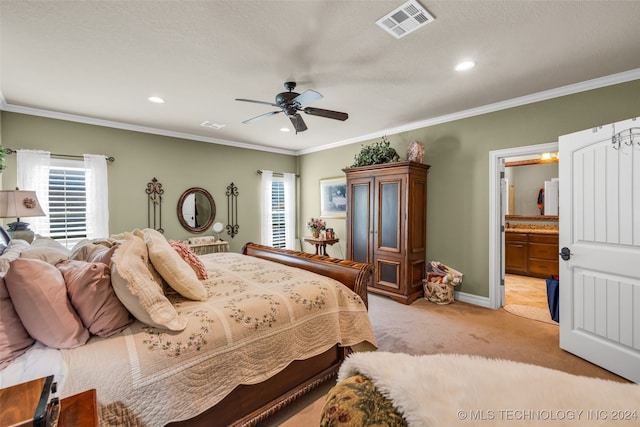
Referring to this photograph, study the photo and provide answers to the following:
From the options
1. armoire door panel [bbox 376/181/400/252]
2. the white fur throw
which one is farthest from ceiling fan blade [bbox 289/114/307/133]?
the white fur throw

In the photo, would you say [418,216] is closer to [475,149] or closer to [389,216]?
[389,216]

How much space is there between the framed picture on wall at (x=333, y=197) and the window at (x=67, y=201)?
12.8 ft

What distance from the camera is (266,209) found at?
19.1 ft

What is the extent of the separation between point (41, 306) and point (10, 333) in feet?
0.47

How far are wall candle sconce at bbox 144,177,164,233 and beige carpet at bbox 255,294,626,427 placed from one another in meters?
3.61

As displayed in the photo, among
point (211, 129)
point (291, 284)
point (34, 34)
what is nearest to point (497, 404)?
point (291, 284)

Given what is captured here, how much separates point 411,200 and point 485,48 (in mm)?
1974

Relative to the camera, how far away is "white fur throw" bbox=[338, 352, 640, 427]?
564 mm

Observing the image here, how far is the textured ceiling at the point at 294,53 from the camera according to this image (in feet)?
6.04

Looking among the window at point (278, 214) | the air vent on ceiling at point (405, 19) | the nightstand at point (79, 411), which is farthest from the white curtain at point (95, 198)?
the air vent on ceiling at point (405, 19)

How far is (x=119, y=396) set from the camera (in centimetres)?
115

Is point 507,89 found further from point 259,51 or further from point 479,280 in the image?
point 259,51

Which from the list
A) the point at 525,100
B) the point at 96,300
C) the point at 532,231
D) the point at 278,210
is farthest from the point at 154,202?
the point at 532,231

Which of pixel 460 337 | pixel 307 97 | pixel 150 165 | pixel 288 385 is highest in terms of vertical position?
pixel 307 97
